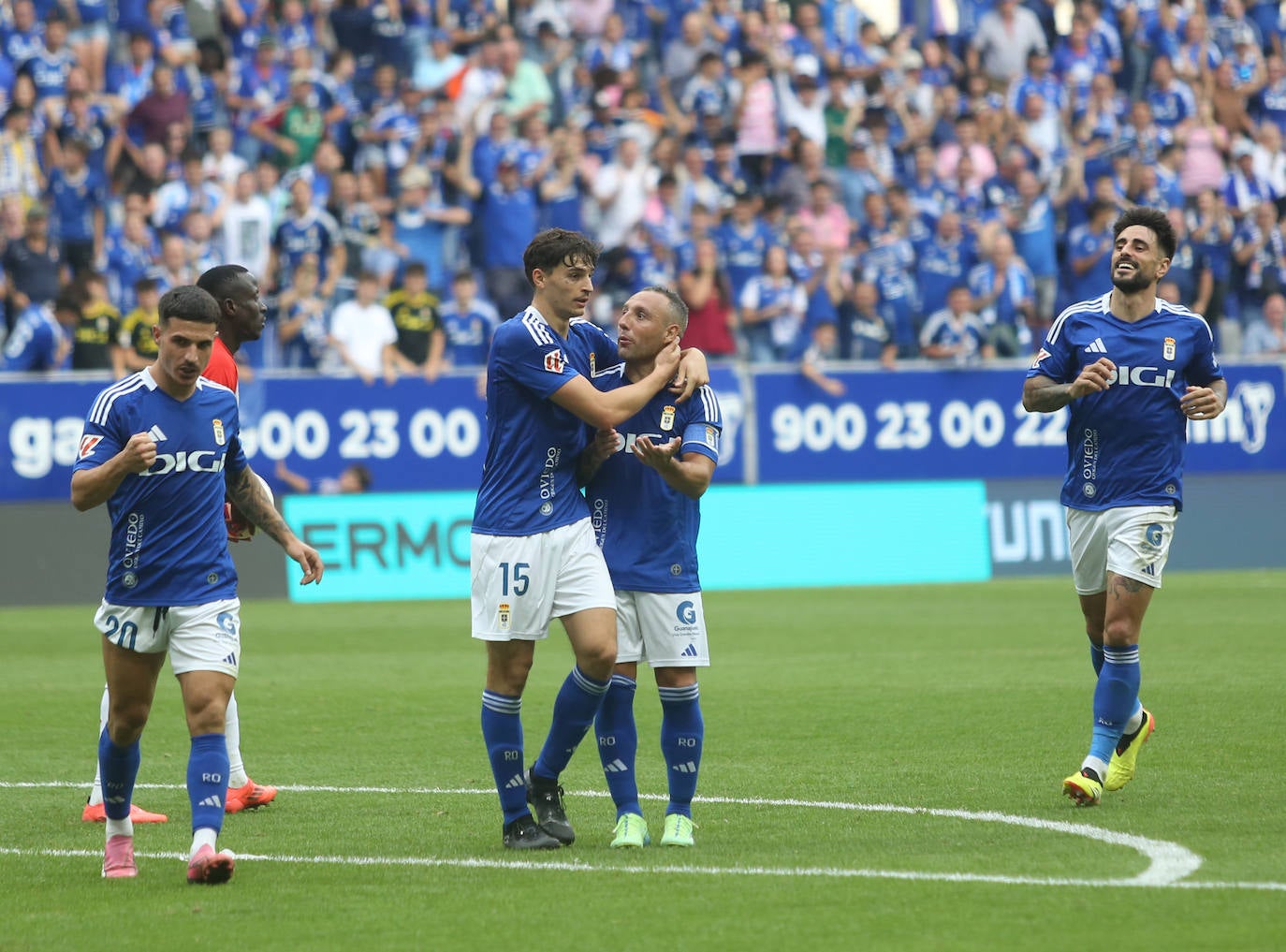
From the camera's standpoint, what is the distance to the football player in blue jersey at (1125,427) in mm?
8422

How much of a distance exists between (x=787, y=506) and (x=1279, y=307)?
7.62m

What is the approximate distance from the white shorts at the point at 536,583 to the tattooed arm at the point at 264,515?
64 centimetres

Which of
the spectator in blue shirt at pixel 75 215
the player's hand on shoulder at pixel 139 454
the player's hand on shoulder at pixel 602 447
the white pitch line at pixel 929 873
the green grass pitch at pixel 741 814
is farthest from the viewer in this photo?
the spectator in blue shirt at pixel 75 215

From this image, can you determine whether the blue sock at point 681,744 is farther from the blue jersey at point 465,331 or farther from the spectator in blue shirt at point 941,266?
the spectator in blue shirt at point 941,266

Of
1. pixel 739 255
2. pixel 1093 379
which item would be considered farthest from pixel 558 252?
pixel 739 255

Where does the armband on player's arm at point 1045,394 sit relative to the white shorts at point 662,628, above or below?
above

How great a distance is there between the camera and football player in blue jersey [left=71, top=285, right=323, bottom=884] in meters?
6.68

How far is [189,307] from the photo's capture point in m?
6.71

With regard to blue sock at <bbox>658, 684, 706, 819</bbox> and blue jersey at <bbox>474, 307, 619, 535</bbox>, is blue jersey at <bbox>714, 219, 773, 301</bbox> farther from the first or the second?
blue sock at <bbox>658, 684, 706, 819</bbox>

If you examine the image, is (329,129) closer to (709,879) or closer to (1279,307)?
(1279,307)

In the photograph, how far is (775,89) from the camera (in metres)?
25.0

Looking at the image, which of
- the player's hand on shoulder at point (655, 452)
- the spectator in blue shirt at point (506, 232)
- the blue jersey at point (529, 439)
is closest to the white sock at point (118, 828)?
the blue jersey at point (529, 439)

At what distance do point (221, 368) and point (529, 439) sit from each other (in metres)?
1.75

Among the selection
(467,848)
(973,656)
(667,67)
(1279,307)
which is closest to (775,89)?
(667,67)
